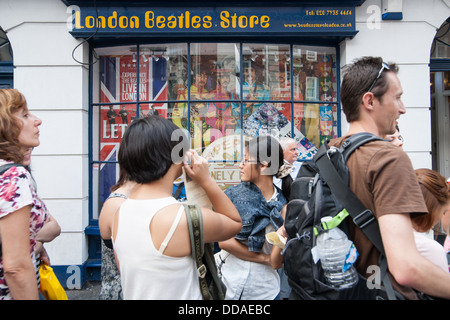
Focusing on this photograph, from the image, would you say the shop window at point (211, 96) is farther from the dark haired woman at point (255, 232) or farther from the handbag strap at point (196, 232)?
the handbag strap at point (196, 232)

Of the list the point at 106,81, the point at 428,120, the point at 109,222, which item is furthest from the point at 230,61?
the point at 109,222

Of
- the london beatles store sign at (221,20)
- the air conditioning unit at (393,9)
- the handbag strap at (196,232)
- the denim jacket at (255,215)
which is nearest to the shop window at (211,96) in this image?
the london beatles store sign at (221,20)

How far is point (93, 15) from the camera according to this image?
4.68 meters

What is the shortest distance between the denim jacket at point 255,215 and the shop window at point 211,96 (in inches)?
95.9

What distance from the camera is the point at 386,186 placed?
48.8 inches

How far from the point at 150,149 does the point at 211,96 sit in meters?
3.65

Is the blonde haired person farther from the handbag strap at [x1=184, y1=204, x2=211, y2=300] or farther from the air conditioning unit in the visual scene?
the air conditioning unit

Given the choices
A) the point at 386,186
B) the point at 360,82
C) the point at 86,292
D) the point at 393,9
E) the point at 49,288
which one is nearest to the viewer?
the point at 386,186

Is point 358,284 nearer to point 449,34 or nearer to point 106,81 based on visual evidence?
point 106,81

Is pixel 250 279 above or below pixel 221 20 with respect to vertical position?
below

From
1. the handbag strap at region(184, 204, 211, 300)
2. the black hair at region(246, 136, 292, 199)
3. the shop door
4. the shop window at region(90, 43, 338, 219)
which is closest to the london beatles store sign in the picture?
the shop window at region(90, 43, 338, 219)

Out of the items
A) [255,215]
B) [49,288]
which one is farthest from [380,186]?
[49,288]

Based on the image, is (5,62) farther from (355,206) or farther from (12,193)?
(355,206)
